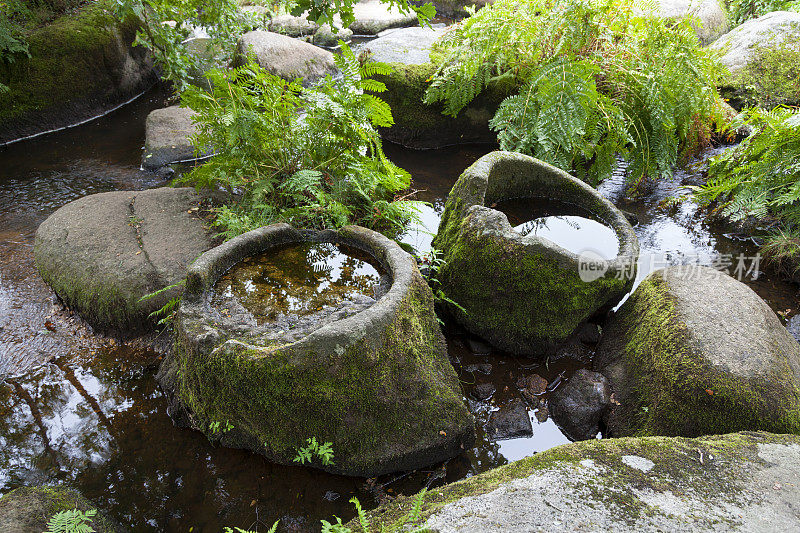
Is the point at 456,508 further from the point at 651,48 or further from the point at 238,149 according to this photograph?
the point at 651,48

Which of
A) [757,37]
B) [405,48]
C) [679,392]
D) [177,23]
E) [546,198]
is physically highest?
[757,37]

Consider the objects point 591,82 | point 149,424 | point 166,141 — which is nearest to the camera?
point 149,424

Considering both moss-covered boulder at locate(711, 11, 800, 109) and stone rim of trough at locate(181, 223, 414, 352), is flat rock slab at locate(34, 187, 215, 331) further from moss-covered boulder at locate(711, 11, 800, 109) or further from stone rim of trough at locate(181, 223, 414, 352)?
moss-covered boulder at locate(711, 11, 800, 109)

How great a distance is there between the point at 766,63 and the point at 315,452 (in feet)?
26.2

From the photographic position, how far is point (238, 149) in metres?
3.88

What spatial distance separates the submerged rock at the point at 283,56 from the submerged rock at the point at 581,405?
21.6 feet

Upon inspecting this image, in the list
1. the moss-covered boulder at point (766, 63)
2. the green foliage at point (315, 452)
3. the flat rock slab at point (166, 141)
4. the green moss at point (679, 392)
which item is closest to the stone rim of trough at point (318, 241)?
the green foliage at point (315, 452)

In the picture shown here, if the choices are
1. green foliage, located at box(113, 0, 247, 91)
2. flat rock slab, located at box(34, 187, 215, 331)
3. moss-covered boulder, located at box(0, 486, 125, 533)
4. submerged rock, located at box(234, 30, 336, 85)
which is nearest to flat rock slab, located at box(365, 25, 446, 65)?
submerged rock, located at box(234, 30, 336, 85)

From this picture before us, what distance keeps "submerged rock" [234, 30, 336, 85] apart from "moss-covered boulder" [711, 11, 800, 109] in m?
6.19

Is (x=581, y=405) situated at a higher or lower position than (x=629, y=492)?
lower

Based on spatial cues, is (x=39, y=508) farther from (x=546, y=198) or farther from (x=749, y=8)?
(x=749, y=8)

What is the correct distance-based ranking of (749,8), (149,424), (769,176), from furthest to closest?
(749,8), (769,176), (149,424)

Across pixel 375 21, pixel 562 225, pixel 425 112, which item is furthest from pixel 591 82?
pixel 375 21

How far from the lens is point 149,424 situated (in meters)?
3.23
